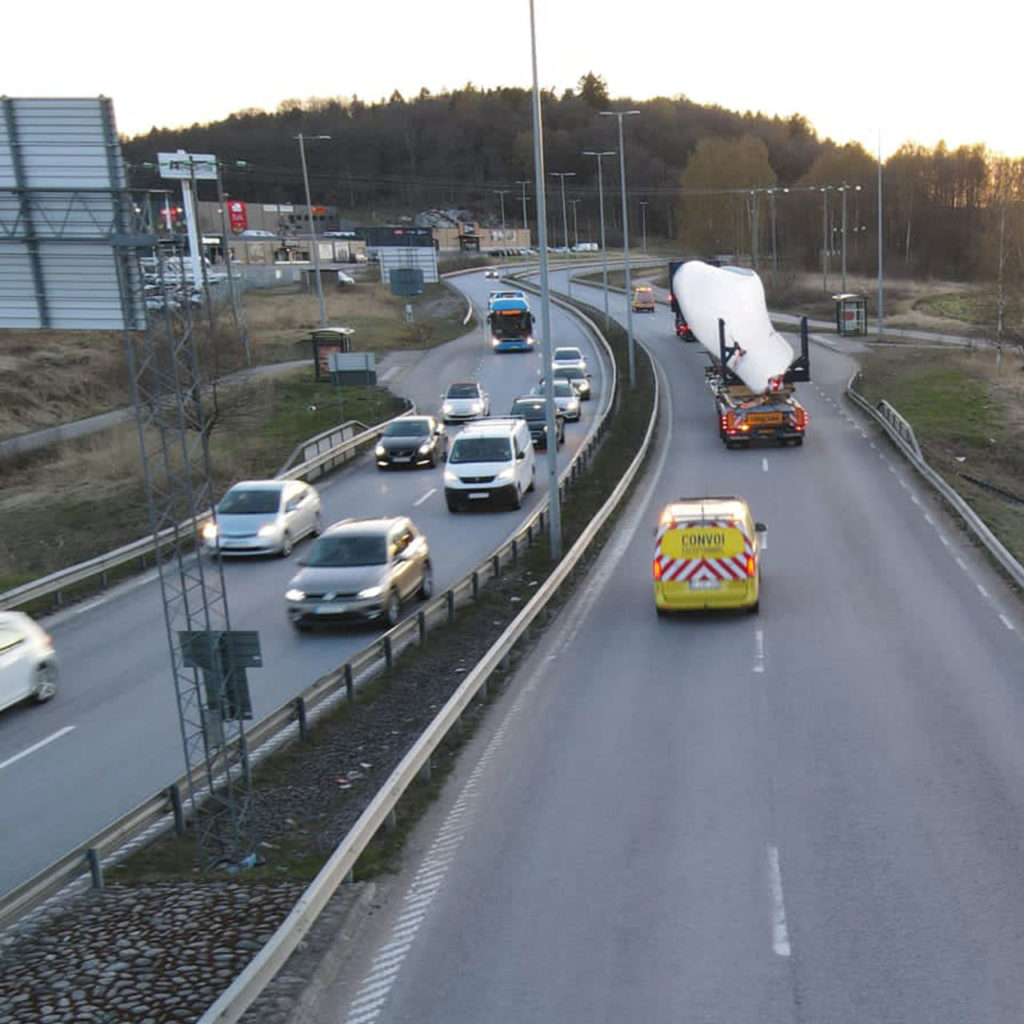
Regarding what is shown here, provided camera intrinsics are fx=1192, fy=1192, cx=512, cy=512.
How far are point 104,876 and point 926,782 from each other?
8.07m

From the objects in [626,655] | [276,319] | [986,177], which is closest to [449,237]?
[986,177]

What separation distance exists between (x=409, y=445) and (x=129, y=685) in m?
19.8

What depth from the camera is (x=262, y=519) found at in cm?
2561

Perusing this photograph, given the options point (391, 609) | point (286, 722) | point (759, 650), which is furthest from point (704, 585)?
point (286, 722)

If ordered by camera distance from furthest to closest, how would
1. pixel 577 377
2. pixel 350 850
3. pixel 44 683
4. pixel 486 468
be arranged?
pixel 577 377, pixel 486 468, pixel 44 683, pixel 350 850

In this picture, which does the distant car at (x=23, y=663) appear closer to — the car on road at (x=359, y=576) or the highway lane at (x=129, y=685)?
the highway lane at (x=129, y=685)

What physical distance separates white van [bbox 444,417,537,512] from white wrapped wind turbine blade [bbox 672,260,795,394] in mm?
10659

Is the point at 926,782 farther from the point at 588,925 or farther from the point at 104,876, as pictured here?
the point at 104,876

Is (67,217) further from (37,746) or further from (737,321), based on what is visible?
(737,321)

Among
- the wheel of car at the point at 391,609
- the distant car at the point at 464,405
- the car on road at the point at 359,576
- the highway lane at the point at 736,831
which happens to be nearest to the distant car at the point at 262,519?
the car on road at the point at 359,576

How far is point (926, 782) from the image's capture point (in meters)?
12.2

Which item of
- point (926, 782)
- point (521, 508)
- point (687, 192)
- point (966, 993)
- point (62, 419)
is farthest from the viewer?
point (687, 192)

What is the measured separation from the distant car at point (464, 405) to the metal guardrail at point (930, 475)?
14.3 meters

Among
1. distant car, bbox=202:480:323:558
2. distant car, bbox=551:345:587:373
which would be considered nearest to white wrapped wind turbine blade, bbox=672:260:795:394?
distant car, bbox=551:345:587:373
